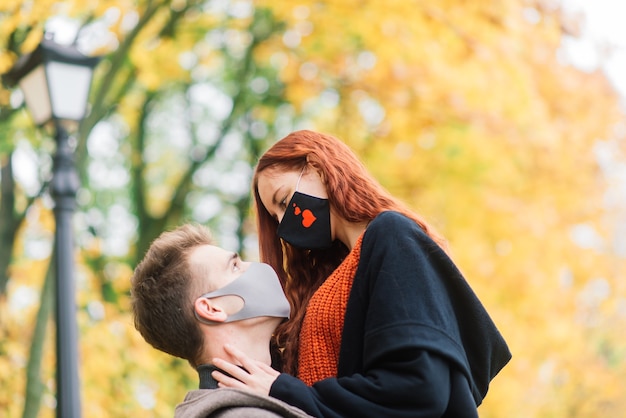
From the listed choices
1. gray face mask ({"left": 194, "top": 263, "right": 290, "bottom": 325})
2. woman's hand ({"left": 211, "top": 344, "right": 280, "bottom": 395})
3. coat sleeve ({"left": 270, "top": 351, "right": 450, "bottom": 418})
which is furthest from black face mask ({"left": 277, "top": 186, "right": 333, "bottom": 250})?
A: coat sleeve ({"left": 270, "top": 351, "right": 450, "bottom": 418})

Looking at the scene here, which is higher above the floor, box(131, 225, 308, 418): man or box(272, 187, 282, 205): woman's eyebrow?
box(272, 187, 282, 205): woman's eyebrow

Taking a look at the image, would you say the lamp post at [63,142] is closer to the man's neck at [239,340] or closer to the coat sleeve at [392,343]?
the man's neck at [239,340]

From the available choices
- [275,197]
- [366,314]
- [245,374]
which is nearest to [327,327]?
[366,314]

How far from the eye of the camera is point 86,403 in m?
8.69

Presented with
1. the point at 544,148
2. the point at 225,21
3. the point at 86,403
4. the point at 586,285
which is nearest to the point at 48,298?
the point at 86,403

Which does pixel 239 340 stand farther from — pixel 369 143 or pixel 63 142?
pixel 369 143

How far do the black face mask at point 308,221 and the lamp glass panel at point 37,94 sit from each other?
3.81 meters

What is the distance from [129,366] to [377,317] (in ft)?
22.6

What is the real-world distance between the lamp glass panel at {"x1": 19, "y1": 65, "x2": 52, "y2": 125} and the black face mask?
3.81m

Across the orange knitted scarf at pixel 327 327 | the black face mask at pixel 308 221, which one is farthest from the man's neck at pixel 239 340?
the black face mask at pixel 308 221

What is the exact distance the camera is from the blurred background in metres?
8.71

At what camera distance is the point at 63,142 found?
21.6 feet

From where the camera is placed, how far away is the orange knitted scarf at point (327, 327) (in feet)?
9.43

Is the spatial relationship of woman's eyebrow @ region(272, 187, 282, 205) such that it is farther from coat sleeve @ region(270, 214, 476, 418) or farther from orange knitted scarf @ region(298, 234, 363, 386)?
coat sleeve @ region(270, 214, 476, 418)
